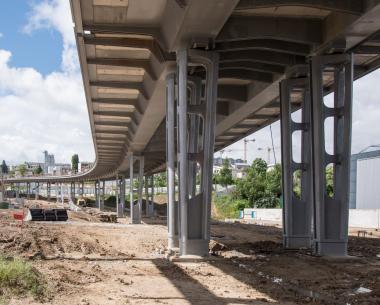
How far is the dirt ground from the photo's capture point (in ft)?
36.3

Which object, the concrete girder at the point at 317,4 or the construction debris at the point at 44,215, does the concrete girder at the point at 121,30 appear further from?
the construction debris at the point at 44,215

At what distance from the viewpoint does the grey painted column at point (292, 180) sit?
22.4 metres

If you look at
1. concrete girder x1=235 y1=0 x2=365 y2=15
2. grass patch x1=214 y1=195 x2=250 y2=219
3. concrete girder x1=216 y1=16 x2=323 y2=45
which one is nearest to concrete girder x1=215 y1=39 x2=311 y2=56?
concrete girder x1=216 y1=16 x2=323 y2=45

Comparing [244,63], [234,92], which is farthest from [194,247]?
[234,92]

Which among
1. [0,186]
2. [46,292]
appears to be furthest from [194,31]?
[0,186]

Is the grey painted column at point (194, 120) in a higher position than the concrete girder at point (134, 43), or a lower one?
lower

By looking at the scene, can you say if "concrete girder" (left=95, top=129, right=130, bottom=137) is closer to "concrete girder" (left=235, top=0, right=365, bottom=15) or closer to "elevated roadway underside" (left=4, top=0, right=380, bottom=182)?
"elevated roadway underside" (left=4, top=0, right=380, bottom=182)

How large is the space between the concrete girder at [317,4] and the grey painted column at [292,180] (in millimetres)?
5850

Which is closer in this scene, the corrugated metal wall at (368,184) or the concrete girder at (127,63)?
the concrete girder at (127,63)

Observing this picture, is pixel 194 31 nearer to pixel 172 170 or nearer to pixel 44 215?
pixel 172 170

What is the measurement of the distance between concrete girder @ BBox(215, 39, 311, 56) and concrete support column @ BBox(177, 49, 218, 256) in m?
0.54

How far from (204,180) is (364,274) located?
5.91 metres

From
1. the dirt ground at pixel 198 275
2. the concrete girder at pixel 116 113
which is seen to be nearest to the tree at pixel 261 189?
the concrete girder at pixel 116 113

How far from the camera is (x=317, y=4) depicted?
16.7m
